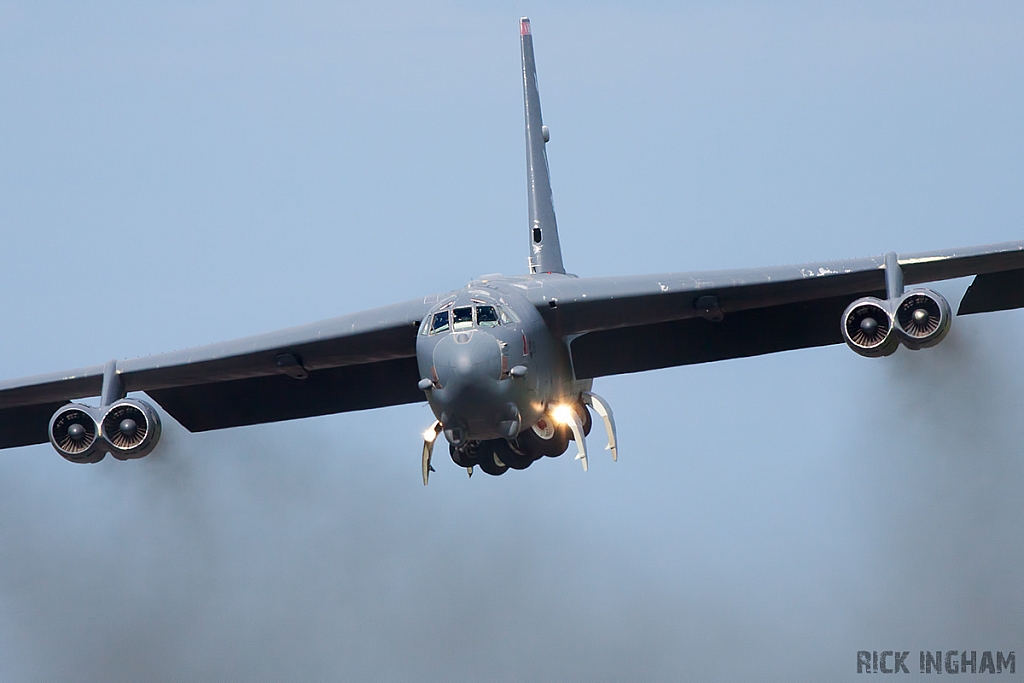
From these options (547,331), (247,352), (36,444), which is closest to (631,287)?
(547,331)

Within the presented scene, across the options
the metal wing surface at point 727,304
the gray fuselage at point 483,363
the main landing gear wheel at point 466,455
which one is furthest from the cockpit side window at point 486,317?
the main landing gear wheel at point 466,455

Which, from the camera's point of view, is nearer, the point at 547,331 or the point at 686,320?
the point at 547,331

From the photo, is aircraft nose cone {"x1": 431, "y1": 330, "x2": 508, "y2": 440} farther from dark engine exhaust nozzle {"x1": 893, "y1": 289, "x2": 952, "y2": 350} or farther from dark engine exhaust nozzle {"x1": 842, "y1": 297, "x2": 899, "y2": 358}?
dark engine exhaust nozzle {"x1": 893, "y1": 289, "x2": 952, "y2": 350}

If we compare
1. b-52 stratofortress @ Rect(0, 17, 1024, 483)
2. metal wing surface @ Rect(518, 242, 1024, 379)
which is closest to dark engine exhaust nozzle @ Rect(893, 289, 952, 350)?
b-52 stratofortress @ Rect(0, 17, 1024, 483)

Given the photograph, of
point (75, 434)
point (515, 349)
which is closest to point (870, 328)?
point (515, 349)

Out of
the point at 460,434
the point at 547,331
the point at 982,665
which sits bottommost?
the point at 982,665

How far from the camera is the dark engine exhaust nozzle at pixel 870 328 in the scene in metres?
25.0

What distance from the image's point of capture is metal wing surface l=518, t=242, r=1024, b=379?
26.8m

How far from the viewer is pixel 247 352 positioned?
28.5 metres

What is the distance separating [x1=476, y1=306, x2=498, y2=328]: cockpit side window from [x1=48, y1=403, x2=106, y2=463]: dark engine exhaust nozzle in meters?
6.33

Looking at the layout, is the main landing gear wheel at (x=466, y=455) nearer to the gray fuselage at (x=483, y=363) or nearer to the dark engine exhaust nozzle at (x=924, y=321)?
the gray fuselage at (x=483, y=363)

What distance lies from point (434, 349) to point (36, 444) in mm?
10022

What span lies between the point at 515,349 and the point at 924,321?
556cm

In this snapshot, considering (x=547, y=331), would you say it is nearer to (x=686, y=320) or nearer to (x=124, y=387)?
(x=686, y=320)
